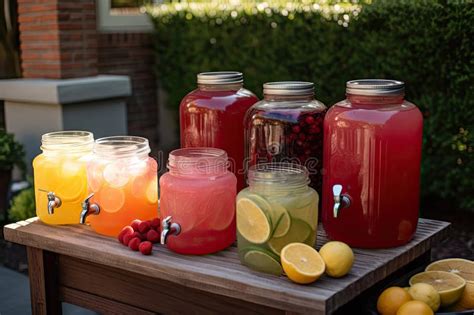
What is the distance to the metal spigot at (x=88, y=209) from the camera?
6.10 feet

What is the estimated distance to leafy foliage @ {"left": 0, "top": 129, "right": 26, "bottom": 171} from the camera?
4.56 metres

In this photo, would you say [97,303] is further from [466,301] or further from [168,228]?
[466,301]

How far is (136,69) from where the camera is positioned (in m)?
6.46

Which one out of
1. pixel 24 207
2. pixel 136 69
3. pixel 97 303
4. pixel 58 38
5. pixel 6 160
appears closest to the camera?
pixel 97 303

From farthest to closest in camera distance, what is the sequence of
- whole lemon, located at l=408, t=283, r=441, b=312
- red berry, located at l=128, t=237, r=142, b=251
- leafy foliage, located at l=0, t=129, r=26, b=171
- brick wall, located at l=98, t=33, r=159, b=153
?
brick wall, located at l=98, t=33, r=159, b=153
leafy foliage, located at l=0, t=129, r=26, b=171
red berry, located at l=128, t=237, r=142, b=251
whole lemon, located at l=408, t=283, r=441, b=312

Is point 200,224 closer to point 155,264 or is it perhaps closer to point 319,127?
point 155,264

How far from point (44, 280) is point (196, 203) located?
0.59 metres

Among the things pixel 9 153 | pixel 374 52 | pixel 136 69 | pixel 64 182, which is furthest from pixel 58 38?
pixel 64 182

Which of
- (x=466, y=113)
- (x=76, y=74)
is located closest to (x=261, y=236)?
(x=466, y=113)

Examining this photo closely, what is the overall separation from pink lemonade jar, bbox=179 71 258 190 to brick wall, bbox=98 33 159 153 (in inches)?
168

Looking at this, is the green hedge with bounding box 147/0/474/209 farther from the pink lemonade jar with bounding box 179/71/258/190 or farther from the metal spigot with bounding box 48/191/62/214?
the metal spigot with bounding box 48/191/62/214

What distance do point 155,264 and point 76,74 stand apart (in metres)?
3.67

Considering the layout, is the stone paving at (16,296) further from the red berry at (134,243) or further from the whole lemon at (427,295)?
the whole lemon at (427,295)

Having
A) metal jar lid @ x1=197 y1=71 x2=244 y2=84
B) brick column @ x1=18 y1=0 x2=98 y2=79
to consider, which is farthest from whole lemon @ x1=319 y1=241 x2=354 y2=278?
brick column @ x1=18 y1=0 x2=98 y2=79
